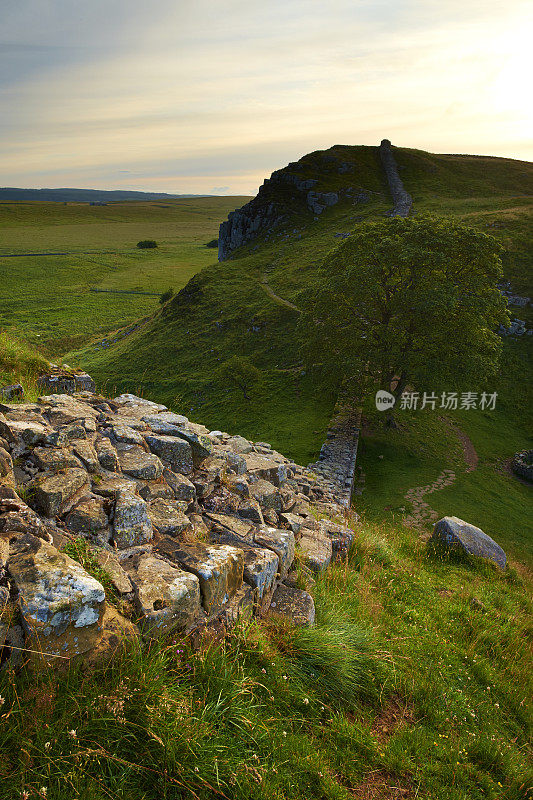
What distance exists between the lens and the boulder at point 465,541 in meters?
12.5

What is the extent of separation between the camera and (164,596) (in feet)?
15.6

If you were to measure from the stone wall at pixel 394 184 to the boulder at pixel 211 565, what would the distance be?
2633 inches

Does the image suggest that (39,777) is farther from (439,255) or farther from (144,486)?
(439,255)

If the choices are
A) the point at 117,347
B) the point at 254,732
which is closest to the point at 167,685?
the point at 254,732

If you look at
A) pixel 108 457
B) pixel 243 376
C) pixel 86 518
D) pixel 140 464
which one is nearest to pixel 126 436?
pixel 140 464

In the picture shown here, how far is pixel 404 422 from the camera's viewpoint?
29.1 m

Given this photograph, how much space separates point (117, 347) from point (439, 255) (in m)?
46.3

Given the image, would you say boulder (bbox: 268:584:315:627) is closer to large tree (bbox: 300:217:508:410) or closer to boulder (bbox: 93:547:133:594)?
boulder (bbox: 93:547:133:594)

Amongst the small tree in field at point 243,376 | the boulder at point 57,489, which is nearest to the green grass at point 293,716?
the boulder at point 57,489

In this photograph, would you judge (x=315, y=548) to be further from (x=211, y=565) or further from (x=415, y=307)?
(x=415, y=307)

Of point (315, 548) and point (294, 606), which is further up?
point (294, 606)

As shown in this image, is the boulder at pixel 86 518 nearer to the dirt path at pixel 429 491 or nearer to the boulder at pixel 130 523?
the boulder at pixel 130 523

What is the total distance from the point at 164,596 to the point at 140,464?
2.98m

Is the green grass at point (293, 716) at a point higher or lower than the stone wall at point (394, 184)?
lower
